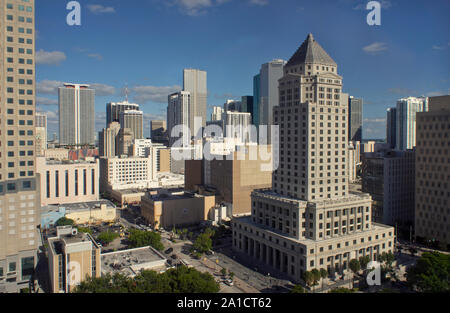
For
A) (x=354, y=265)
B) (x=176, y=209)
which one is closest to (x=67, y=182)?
(x=176, y=209)

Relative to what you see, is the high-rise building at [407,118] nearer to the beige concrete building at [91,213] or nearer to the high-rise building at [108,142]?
the beige concrete building at [91,213]

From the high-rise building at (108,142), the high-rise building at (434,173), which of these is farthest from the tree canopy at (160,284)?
the high-rise building at (108,142)

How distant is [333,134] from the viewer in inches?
2127

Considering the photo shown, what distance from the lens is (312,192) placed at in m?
51.9

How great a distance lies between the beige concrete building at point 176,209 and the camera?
255ft

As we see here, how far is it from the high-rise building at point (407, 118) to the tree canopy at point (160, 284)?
148019 millimetres

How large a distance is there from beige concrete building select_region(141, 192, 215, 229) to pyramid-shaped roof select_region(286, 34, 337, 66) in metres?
39.4

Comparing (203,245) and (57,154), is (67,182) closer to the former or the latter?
(203,245)

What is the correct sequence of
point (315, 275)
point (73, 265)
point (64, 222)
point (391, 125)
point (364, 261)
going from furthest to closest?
point (391, 125) < point (64, 222) < point (364, 261) < point (315, 275) < point (73, 265)

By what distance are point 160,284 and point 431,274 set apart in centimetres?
3116

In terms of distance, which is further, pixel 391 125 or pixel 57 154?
pixel 391 125

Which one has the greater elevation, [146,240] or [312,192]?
[312,192]

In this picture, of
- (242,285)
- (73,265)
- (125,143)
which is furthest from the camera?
(125,143)

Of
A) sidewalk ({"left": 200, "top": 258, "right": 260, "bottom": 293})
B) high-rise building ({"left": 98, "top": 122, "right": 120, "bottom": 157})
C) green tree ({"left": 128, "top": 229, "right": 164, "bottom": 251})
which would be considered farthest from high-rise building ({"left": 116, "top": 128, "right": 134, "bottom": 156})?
sidewalk ({"left": 200, "top": 258, "right": 260, "bottom": 293})
